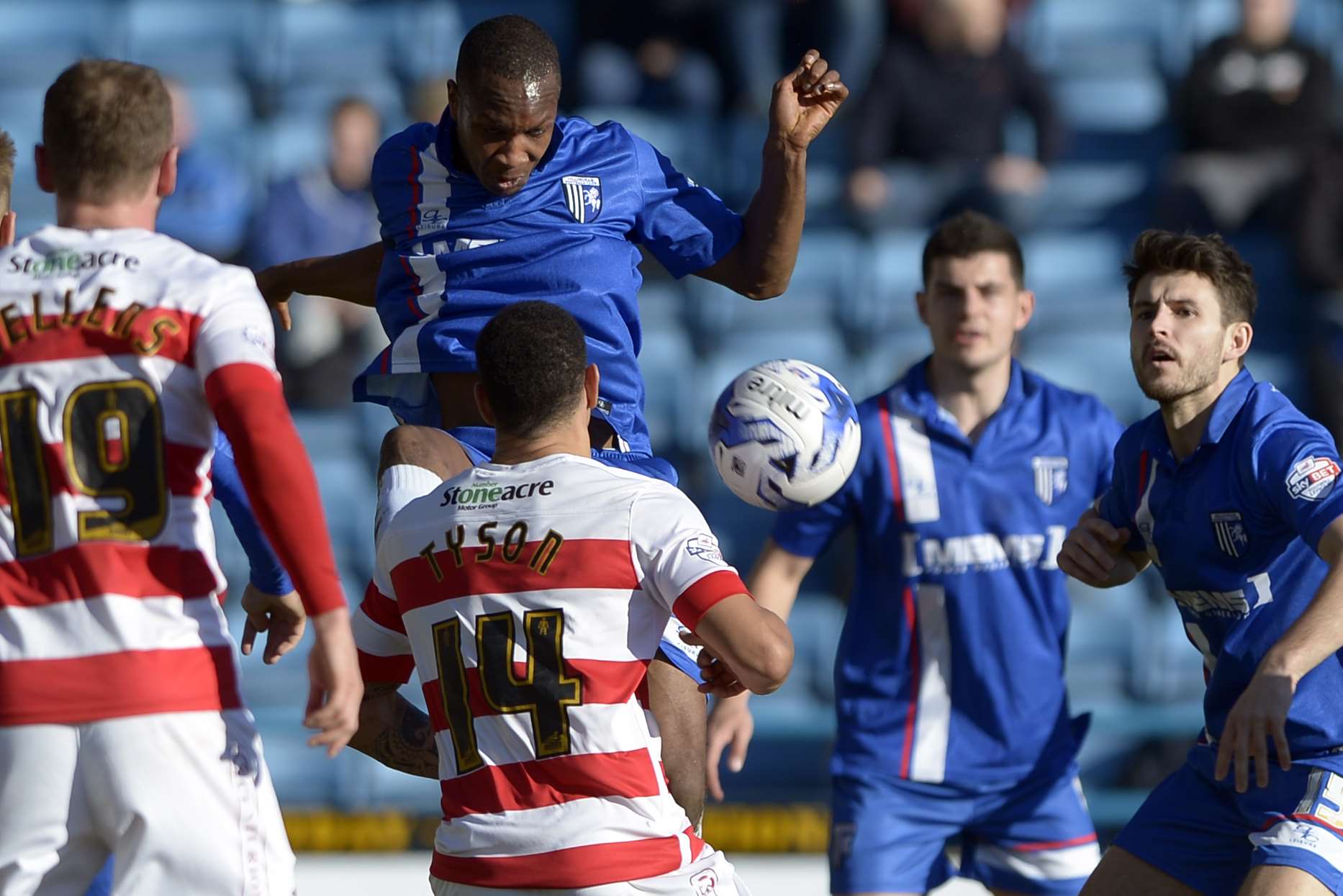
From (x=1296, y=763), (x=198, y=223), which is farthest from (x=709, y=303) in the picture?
(x=1296, y=763)

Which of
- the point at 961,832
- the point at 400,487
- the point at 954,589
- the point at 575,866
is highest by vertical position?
the point at 400,487

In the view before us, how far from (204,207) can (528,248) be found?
614 cm

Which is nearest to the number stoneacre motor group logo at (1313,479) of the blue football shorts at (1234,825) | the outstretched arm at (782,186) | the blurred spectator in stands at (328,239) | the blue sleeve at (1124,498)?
the blue sleeve at (1124,498)

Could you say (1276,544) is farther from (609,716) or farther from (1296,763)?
(609,716)

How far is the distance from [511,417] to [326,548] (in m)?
0.66

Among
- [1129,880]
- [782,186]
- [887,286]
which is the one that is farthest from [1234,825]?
[887,286]

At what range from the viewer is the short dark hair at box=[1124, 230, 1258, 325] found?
4812mm

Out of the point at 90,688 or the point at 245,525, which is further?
the point at 245,525

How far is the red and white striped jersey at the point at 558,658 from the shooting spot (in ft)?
12.0

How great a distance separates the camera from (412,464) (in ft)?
14.6

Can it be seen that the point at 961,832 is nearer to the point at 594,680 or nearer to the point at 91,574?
the point at 594,680

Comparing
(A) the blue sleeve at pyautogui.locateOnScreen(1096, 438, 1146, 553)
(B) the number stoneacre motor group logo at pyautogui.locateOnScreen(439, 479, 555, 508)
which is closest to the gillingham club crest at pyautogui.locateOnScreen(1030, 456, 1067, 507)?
(A) the blue sleeve at pyautogui.locateOnScreen(1096, 438, 1146, 553)

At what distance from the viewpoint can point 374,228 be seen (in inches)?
390

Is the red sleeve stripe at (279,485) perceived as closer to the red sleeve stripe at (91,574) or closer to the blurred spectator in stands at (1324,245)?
the red sleeve stripe at (91,574)
